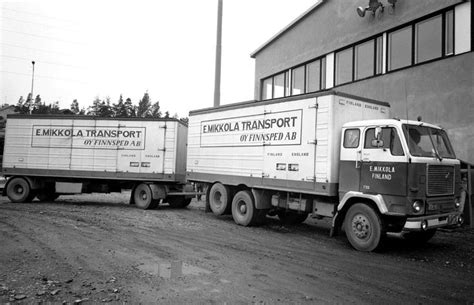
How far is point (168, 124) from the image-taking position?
13.3 m

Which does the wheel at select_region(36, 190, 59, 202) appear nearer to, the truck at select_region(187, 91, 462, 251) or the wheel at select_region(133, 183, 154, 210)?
the wheel at select_region(133, 183, 154, 210)

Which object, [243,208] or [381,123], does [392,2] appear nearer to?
[381,123]

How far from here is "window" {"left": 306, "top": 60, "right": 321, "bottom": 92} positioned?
1730 cm

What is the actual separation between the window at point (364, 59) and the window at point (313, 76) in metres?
2.29

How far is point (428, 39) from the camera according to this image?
1235 cm

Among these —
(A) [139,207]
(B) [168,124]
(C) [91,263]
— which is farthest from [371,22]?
(C) [91,263]

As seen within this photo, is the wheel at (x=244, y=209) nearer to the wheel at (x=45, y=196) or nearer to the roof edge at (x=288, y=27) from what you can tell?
the wheel at (x=45, y=196)

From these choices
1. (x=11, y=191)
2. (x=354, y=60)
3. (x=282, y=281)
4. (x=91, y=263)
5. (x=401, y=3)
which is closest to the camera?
(x=282, y=281)

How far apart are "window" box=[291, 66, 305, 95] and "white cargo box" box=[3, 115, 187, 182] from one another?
7.38m

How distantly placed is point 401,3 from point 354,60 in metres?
2.81

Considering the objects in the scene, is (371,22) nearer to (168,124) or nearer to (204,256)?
(168,124)

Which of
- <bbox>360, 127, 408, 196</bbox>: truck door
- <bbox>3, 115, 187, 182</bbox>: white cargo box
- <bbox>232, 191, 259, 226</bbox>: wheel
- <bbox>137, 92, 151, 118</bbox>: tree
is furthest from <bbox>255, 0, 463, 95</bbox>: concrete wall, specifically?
<bbox>137, 92, 151, 118</bbox>: tree

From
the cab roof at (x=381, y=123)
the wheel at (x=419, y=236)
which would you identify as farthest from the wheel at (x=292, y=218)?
the cab roof at (x=381, y=123)

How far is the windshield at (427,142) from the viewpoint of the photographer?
23.6 ft
